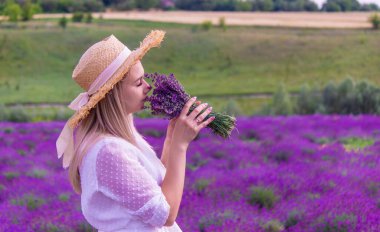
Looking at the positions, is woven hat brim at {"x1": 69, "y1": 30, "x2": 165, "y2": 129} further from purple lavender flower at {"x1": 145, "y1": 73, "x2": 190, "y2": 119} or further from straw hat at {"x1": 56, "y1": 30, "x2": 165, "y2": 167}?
purple lavender flower at {"x1": 145, "y1": 73, "x2": 190, "y2": 119}

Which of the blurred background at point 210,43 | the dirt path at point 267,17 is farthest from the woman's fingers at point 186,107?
the dirt path at point 267,17

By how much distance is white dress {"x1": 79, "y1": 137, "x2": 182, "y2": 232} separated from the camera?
8.72ft

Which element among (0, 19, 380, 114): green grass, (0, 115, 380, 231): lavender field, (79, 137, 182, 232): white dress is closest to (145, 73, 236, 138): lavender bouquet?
(79, 137, 182, 232): white dress

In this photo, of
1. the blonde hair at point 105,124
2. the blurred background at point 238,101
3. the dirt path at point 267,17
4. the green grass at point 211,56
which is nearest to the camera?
the blonde hair at point 105,124

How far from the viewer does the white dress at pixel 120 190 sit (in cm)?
266

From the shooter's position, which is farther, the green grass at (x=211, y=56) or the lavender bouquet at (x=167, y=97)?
the green grass at (x=211, y=56)

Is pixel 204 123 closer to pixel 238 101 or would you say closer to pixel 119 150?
pixel 119 150

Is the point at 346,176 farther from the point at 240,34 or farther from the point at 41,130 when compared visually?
the point at 240,34

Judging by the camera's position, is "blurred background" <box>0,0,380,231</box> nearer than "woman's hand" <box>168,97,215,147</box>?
No

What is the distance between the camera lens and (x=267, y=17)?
79125 millimetres

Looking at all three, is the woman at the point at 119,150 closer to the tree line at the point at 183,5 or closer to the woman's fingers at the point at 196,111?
the woman's fingers at the point at 196,111

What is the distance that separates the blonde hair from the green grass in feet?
169

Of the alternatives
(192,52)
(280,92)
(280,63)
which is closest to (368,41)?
(280,63)

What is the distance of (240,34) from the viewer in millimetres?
80500
